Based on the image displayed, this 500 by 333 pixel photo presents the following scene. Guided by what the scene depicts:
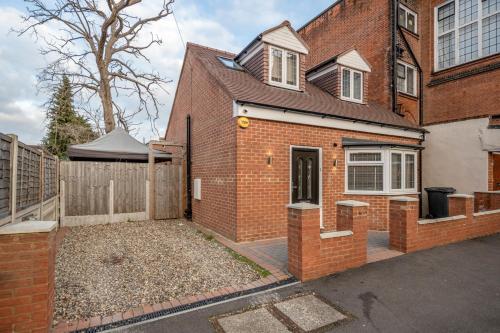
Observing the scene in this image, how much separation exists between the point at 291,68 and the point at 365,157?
3814 mm

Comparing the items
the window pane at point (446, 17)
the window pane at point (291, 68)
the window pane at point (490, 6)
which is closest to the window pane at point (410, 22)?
the window pane at point (446, 17)

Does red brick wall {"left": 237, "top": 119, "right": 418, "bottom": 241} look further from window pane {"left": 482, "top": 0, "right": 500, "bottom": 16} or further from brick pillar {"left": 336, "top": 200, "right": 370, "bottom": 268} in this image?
window pane {"left": 482, "top": 0, "right": 500, "bottom": 16}

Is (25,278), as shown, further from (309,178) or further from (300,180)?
(309,178)

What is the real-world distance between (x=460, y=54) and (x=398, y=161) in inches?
305

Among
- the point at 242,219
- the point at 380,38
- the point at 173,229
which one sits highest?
the point at 380,38

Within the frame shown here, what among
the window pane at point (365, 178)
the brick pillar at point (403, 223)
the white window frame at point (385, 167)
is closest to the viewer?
the brick pillar at point (403, 223)

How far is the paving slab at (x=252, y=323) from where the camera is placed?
2.87 metres

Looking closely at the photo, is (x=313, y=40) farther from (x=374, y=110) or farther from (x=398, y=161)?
(x=398, y=161)

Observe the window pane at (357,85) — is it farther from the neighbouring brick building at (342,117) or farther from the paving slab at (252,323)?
the paving slab at (252,323)

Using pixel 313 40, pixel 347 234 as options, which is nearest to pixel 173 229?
pixel 347 234

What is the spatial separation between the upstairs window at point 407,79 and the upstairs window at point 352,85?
300 cm

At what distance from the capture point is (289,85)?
859 centimetres

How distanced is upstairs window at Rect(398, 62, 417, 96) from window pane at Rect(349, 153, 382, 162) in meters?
6.08

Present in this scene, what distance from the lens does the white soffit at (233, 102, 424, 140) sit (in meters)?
6.35
